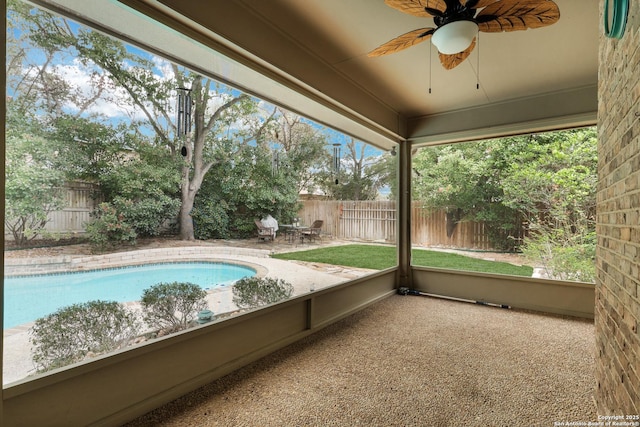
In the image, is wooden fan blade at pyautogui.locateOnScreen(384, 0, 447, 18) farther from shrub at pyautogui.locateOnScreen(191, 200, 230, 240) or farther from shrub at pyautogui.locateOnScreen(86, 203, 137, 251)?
shrub at pyautogui.locateOnScreen(86, 203, 137, 251)

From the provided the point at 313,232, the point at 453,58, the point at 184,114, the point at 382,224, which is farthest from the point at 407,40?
the point at 382,224

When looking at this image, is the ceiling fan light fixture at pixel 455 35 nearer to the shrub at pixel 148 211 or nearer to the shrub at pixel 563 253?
the shrub at pixel 148 211

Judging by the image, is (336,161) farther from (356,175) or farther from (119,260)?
(119,260)

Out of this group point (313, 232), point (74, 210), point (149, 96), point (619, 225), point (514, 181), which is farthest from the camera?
point (514, 181)

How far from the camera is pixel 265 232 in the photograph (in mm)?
2756

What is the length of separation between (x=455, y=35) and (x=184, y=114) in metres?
1.79

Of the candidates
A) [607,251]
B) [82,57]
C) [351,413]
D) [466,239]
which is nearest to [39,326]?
[82,57]

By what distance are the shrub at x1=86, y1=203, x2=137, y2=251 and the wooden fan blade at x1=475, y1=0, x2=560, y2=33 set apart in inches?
96.9

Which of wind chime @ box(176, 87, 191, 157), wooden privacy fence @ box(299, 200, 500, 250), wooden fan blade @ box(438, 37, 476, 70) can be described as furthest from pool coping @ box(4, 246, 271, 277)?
wooden fan blade @ box(438, 37, 476, 70)

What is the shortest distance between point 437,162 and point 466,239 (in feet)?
4.52

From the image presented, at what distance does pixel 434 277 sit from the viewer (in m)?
4.74

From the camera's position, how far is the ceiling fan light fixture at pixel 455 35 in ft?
5.63

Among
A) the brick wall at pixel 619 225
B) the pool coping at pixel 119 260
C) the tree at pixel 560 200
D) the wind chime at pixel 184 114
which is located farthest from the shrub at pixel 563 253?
the wind chime at pixel 184 114

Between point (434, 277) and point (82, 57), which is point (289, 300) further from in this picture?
point (434, 277)
